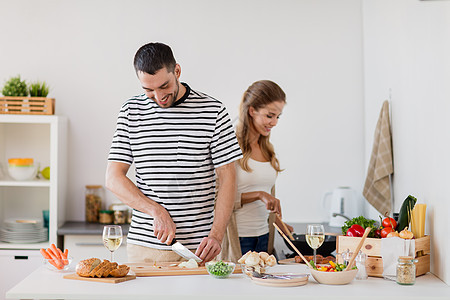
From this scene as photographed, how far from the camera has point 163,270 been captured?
→ 6.77 feet

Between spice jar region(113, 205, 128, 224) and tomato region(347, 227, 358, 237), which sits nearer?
tomato region(347, 227, 358, 237)

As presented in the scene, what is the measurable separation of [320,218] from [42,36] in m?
2.22

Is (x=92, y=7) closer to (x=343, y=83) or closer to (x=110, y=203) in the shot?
(x=110, y=203)

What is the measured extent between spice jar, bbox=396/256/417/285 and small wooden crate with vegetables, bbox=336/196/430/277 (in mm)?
137

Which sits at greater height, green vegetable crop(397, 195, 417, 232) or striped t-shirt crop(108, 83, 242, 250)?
striped t-shirt crop(108, 83, 242, 250)

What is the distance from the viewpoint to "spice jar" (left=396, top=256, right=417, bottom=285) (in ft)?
6.34

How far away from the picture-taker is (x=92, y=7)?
3.99 metres

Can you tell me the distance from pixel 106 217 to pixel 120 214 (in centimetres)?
10

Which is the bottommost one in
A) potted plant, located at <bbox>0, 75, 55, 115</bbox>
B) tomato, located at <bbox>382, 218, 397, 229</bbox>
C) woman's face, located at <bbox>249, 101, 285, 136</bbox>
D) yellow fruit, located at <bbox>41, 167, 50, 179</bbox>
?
tomato, located at <bbox>382, 218, 397, 229</bbox>

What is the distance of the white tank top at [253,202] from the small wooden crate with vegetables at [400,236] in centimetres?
74

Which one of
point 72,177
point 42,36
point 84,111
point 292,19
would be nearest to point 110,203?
point 72,177

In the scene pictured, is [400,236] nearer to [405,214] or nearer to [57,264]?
[405,214]

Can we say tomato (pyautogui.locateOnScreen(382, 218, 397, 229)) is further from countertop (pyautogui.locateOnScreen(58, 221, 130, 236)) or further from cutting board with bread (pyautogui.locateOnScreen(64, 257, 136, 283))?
countertop (pyautogui.locateOnScreen(58, 221, 130, 236))

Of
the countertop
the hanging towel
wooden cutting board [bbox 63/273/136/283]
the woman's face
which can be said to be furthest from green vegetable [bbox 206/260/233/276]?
the countertop
